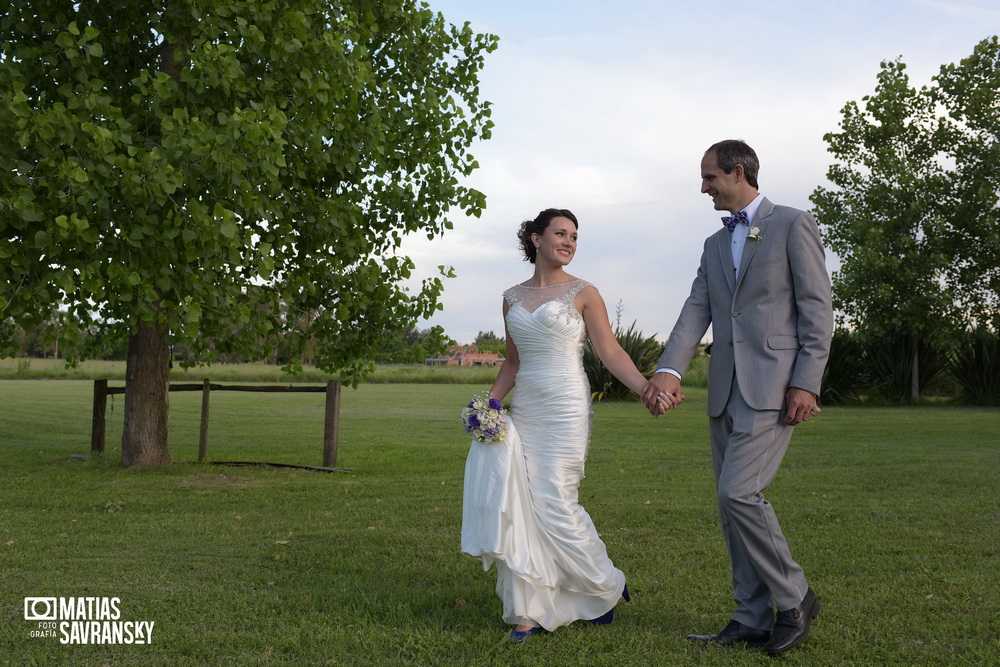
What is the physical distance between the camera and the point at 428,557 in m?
7.42

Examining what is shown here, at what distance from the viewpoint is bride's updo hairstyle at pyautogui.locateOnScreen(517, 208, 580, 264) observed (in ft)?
19.2

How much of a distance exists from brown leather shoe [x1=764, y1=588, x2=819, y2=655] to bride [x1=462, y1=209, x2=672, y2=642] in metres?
0.90

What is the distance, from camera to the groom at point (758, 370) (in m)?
4.79

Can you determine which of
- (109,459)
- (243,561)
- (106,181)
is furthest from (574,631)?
(109,459)

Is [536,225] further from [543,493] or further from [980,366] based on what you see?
[980,366]

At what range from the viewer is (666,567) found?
22.8 feet

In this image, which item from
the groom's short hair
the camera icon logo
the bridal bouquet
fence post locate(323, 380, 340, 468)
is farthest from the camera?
fence post locate(323, 380, 340, 468)

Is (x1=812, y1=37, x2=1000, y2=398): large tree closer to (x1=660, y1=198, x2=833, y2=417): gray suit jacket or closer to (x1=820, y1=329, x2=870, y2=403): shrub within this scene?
(x1=820, y1=329, x2=870, y2=403): shrub

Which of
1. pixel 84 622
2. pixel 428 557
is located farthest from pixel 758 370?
pixel 84 622

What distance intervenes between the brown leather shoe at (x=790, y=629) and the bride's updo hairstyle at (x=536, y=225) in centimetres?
258

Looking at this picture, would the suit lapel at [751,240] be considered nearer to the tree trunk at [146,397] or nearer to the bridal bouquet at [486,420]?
the bridal bouquet at [486,420]

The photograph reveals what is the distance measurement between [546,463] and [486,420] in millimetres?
439

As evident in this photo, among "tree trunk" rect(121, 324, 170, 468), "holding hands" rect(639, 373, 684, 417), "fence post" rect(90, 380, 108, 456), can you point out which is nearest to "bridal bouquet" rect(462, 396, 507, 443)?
"holding hands" rect(639, 373, 684, 417)

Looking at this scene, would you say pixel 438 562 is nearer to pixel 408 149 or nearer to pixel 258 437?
pixel 408 149
